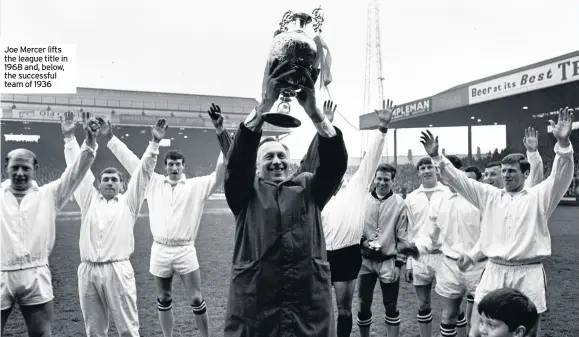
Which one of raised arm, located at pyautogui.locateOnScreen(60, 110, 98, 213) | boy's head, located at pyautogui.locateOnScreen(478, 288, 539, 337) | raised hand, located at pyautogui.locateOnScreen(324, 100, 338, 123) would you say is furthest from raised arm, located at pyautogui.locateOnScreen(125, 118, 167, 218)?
boy's head, located at pyautogui.locateOnScreen(478, 288, 539, 337)

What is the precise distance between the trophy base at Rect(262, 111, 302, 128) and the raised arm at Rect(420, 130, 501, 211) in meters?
1.89

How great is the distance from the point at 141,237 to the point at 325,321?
→ 11.7 m

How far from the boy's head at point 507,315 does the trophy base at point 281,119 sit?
1.38 meters

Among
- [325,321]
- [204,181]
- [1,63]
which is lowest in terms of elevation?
[325,321]

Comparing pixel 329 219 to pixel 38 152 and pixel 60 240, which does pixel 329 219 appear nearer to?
pixel 60 240

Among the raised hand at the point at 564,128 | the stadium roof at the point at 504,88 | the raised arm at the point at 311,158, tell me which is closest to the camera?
the raised arm at the point at 311,158

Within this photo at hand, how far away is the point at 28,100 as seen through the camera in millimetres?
29703

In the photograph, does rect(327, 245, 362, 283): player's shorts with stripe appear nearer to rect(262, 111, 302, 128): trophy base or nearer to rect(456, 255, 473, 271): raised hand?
rect(456, 255, 473, 271): raised hand

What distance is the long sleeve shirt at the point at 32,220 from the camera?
392 centimetres

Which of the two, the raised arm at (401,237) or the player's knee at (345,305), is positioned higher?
the raised arm at (401,237)

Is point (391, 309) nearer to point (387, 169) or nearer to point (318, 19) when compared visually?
point (387, 169)

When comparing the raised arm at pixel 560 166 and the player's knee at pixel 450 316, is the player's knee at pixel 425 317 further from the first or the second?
the raised arm at pixel 560 166

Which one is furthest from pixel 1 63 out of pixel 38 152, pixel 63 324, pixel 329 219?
pixel 38 152

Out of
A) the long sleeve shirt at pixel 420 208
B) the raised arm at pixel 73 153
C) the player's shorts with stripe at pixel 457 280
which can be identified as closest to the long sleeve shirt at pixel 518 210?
the player's shorts with stripe at pixel 457 280
